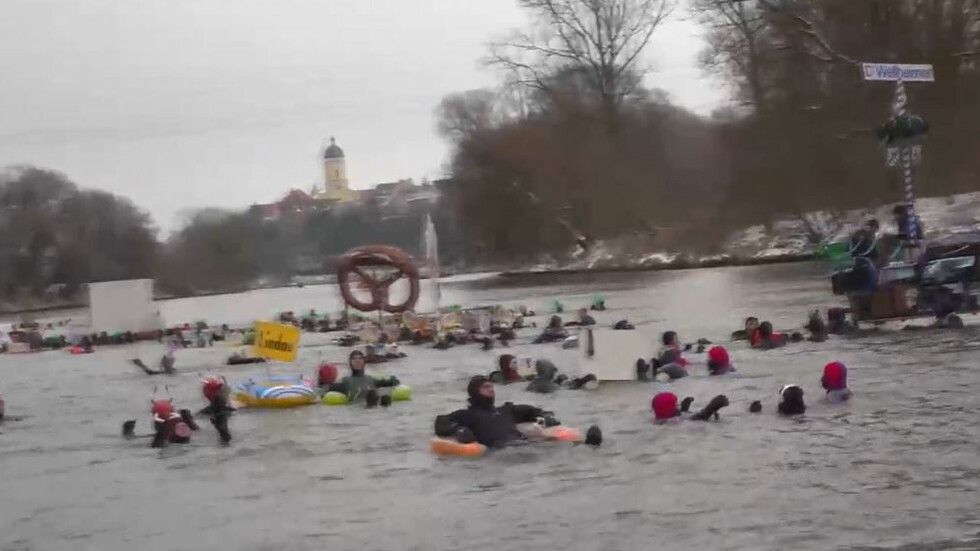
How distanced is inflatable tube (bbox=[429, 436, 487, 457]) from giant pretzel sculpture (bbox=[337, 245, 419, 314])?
104 ft

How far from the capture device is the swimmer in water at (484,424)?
54.4ft

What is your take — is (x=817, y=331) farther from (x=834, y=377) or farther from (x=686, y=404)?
(x=686, y=404)

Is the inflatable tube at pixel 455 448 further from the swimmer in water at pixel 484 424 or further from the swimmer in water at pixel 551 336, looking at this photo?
the swimmer in water at pixel 551 336

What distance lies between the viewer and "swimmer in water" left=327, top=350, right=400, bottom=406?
22.1 meters

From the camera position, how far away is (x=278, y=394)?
23.0m

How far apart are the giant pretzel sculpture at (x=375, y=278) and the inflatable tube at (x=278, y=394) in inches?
991

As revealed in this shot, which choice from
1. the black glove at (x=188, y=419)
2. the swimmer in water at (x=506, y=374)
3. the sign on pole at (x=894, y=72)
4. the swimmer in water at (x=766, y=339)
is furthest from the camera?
the swimmer in water at (x=766, y=339)

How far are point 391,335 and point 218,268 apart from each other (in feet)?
292

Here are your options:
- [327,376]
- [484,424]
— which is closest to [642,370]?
[327,376]

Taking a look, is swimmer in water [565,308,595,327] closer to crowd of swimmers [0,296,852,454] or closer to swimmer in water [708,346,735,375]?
crowd of swimmers [0,296,852,454]

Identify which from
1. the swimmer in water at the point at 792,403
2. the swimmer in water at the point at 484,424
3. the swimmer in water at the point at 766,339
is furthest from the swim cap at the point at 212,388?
the swimmer in water at the point at 766,339

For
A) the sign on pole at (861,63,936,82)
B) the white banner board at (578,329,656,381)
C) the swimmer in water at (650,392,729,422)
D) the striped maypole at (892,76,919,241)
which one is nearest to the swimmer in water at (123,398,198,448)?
the swimmer in water at (650,392,729,422)

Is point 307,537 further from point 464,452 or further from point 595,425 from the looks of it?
point 595,425

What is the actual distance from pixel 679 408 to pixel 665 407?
429mm
